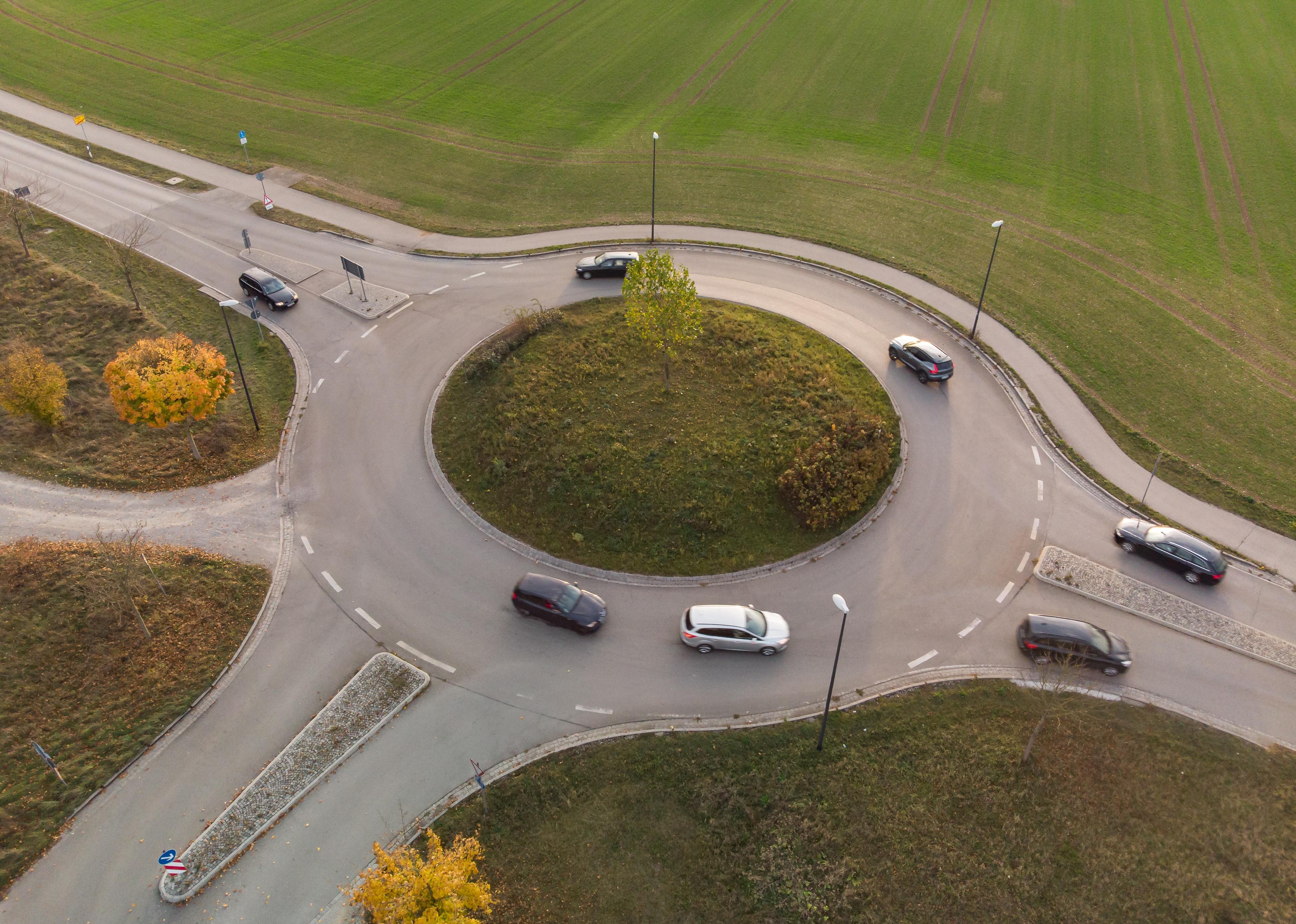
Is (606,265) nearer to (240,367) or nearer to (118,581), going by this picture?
(240,367)

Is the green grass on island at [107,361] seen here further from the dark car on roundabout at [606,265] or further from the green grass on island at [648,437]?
the dark car on roundabout at [606,265]

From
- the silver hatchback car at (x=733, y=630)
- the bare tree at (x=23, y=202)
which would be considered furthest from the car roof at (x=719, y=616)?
the bare tree at (x=23, y=202)

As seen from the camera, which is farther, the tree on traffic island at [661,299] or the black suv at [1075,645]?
the tree on traffic island at [661,299]

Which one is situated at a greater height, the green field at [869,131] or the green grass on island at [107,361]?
the green field at [869,131]

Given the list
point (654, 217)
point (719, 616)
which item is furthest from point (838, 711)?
point (654, 217)

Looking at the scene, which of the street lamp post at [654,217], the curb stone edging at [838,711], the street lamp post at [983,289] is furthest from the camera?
the street lamp post at [654,217]

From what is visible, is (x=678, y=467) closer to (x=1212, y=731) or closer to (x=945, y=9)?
(x=1212, y=731)
